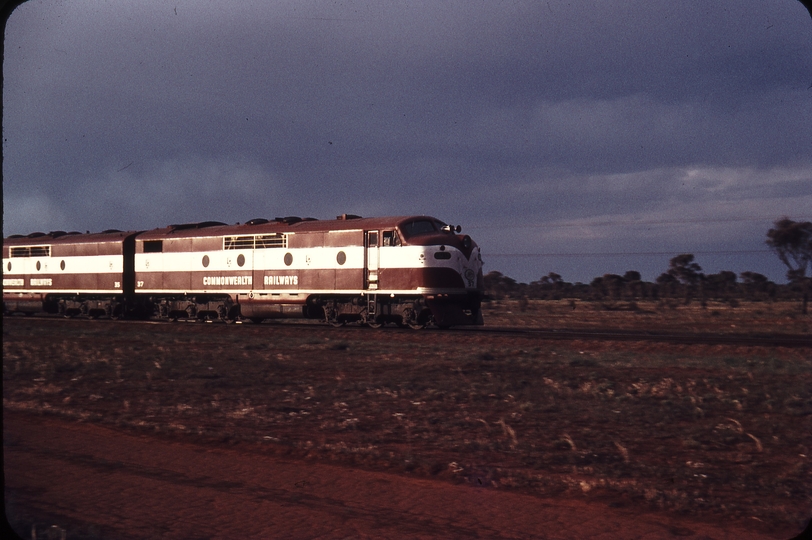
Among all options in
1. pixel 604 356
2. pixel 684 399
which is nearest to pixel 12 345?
pixel 604 356

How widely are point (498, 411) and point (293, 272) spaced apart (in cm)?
1833

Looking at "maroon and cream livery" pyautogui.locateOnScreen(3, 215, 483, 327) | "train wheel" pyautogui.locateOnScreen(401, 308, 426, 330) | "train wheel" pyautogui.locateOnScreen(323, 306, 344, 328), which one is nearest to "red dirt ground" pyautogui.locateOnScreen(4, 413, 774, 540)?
"maroon and cream livery" pyautogui.locateOnScreen(3, 215, 483, 327)

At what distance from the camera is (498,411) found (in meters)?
12.8

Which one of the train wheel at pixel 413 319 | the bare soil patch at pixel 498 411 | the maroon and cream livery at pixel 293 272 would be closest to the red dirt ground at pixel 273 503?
the bare soil patch at pixel 498 411

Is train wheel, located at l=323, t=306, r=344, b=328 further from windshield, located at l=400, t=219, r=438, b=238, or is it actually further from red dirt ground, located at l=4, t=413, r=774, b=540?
red dirt ground, located at l=4, t=413, r=774, b=540

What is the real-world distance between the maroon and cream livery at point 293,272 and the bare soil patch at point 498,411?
3.71 m

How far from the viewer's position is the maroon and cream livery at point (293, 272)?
26688 millimetres

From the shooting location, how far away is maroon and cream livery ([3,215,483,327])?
87.6 ft

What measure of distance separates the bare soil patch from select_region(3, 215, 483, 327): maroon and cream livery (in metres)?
3.71

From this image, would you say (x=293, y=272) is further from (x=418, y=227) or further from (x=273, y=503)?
(x=273, y=503)

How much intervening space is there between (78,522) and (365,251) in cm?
2075

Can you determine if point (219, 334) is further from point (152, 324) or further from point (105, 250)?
point (105, 250)

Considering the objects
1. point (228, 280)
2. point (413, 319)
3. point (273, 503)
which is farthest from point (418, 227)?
point (273, 503)

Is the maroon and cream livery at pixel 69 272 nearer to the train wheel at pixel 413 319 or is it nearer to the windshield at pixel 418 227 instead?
the train wheel at pixel 413 319
